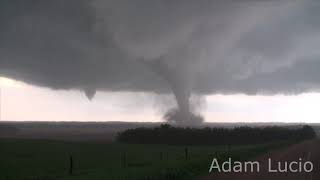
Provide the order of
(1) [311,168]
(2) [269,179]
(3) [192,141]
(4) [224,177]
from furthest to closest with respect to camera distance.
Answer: (3) [192,141], (1) [311,168], (4) [224,177], (2) [269,179]

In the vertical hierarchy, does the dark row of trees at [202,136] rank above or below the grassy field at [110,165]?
above

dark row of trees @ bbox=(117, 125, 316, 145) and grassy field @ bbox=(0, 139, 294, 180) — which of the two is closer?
grassy field @ bbox=(0, 139, 294, 180)

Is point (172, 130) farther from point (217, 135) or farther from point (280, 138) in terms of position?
point (280, 138)

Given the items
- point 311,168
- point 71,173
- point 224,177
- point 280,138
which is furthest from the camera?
point 280,138

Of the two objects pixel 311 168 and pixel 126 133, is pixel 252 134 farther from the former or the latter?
pixel 311 168

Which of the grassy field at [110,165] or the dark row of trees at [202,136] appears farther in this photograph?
the dark row of trees at [202,136]

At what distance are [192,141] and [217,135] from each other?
6042 mm

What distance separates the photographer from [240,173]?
107 feet

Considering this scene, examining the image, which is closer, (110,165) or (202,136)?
(110,165)

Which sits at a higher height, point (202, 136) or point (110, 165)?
point (202, 136)

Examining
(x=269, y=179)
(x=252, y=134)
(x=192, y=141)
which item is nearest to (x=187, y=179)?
(x=269, y=179)

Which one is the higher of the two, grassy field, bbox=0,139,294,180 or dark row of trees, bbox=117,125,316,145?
dark row of trees, bbox=117,125,316,145

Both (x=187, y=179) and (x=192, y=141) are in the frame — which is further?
(x=192, y=141)

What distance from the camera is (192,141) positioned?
11388cm
